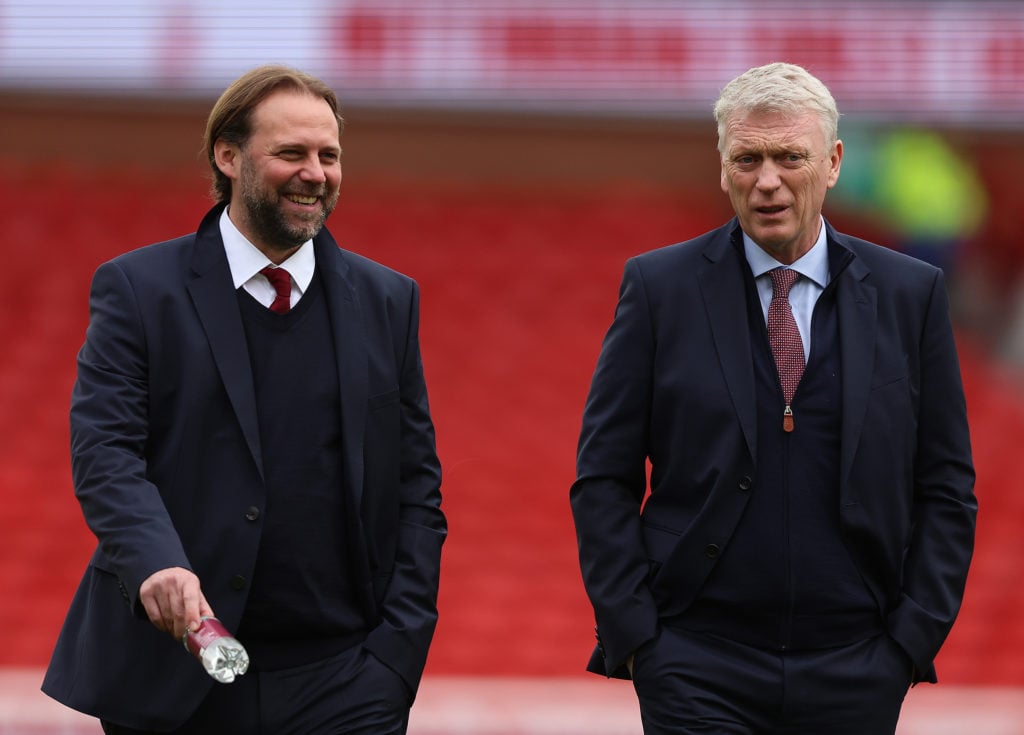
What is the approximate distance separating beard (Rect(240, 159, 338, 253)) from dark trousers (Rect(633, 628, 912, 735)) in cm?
90

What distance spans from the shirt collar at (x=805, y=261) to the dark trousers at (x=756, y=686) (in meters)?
0.64

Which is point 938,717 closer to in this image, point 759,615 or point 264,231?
point 759,615

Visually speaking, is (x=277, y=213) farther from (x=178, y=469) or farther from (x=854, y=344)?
(x=854, y=344)

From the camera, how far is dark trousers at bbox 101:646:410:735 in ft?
9.16

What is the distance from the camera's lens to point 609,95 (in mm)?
10359

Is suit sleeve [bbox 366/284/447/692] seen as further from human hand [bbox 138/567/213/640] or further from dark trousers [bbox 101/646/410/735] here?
human hand [bbox 138/567/213/640]

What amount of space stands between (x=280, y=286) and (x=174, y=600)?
62 cm

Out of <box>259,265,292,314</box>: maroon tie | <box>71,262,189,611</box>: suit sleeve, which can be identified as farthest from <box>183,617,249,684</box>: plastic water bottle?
<box>259,265,292,314</box>: maroon tie

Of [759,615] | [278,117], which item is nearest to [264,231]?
[278,117]

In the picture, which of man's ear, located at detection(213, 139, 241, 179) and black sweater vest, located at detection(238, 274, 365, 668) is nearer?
black sweater vest, located at detection(238, 274, 365, 668)

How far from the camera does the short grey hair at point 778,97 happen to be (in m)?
2.85

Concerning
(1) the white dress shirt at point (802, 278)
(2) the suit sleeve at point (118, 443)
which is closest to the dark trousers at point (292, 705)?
(2) the suit sleeve at point (118, 443)

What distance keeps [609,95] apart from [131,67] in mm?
2859

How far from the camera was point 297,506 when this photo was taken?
2.81 metres
